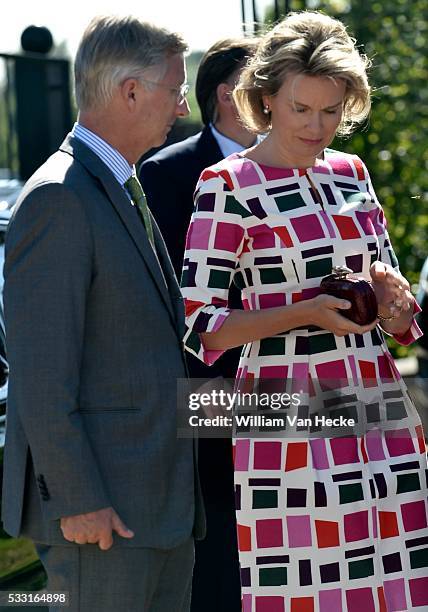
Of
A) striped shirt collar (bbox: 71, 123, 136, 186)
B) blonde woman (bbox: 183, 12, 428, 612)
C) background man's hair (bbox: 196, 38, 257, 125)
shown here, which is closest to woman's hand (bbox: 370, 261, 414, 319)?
blonde woman (bbox: 183, 12, 428, 612)

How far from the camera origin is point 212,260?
3152 millimetres

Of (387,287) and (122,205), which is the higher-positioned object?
(122,205)

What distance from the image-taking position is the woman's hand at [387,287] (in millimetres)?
3148

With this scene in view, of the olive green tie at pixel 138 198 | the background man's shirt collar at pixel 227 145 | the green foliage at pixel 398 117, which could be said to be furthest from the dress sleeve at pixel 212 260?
the green foliage at pixel 398 117

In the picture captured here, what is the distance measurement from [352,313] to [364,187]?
1.52 ft

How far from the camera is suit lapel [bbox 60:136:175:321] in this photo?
9.08 ft

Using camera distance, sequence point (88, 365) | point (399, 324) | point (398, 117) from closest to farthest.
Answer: point (88, 365), point (399, 324), point (398, 117)

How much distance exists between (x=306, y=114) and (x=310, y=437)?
0.80m

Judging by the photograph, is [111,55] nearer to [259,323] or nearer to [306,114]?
[306,114]

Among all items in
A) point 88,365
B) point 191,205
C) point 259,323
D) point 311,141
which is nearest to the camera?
point 88,365

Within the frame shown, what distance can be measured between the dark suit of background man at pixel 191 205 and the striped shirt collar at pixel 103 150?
3.71ft

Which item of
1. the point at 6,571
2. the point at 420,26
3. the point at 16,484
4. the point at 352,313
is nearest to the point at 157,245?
the point at 352,313

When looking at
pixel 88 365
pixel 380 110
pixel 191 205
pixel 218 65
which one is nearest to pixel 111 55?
pixel 88 365

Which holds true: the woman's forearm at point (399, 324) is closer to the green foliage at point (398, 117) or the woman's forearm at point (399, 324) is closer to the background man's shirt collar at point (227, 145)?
the background man's shirt collar at point (227, 145)
